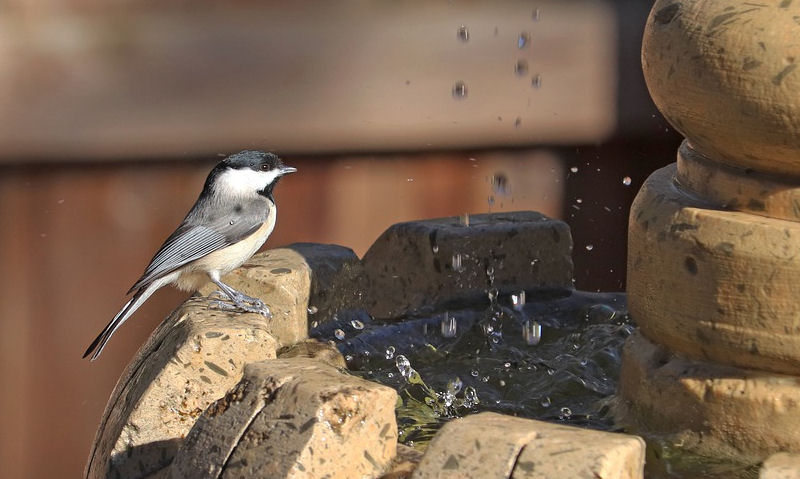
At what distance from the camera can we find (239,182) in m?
3.92

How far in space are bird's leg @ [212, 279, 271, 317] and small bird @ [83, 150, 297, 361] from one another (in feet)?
1.31

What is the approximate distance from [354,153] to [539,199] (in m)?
0.76

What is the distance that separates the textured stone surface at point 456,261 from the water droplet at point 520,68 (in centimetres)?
118

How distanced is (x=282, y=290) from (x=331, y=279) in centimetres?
21

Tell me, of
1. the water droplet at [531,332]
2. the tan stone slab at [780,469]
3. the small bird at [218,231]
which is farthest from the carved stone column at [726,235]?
the small bird at [218,231]

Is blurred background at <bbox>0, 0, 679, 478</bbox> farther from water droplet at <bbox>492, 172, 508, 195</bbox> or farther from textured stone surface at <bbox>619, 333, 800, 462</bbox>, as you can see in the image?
textured stone surface at <bbox>619, 333, 800, 462</bbox>

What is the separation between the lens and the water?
2.84 meters

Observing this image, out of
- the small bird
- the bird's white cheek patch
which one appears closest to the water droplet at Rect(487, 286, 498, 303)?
the small bird

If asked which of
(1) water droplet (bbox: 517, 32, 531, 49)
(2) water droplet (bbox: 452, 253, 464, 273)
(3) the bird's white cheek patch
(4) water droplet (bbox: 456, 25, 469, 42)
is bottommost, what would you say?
(2) water droplet (bbox: 452, 253, 464, 273)

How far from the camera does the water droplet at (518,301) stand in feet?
11.3

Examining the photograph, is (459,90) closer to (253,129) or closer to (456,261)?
(253,129)

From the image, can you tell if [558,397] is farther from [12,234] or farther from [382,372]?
[12,234]

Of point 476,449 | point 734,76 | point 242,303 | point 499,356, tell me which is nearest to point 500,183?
point 499,356

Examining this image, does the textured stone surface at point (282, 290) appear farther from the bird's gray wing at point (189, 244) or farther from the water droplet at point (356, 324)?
the bird's gray wing at point (189, 244)
